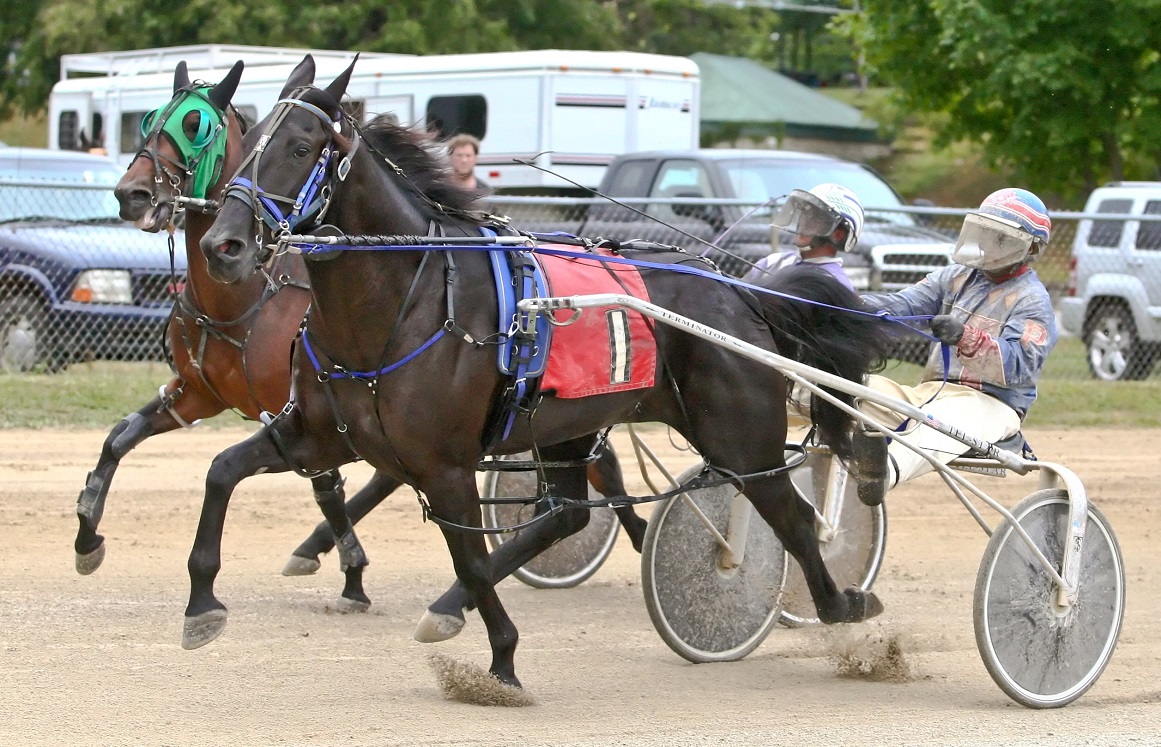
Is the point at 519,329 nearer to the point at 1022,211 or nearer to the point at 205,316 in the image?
the point at 205,316

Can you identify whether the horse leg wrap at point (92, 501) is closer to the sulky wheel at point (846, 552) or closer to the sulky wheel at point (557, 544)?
the sulky wheel at point (557, 544)

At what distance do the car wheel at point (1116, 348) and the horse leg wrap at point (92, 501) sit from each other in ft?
32.3

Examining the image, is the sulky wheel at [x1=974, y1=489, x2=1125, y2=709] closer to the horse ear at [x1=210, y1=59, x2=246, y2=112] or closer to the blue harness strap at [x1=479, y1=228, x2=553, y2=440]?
the blue harness strap at [x1=479, y1=228, x2=553, y2=440]

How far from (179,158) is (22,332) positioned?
5974 millimetres

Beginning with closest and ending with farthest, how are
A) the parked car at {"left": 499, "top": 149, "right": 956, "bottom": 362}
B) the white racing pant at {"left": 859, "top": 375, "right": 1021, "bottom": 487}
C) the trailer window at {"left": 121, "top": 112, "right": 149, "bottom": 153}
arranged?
the white racing pant at {"left": 859, "top": 375, "right": 1021, "bottom": 487}, the parked car at {"left": 499, "top": 149, "right": 956, "bottom": 362}, the trailer window at {"left": 121, "top": 112, "right": 149, "bottom": 153}

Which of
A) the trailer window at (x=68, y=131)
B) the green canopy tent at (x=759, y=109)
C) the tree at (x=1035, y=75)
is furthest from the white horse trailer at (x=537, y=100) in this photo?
the green canopy tent at (x=759, y=109)

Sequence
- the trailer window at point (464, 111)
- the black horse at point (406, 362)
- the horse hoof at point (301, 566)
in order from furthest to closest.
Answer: the trailer window at point (464, 111)
the horse hoof at point (301, 566)
the black horse at point (406, 362)

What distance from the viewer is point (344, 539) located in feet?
19.7

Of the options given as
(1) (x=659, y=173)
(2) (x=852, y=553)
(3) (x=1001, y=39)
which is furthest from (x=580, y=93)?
(2) (x=852, y=553)

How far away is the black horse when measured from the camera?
4387 millimetres

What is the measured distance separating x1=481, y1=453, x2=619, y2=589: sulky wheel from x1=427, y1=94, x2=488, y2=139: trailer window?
1042 centimetres

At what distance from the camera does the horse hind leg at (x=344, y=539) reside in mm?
5789

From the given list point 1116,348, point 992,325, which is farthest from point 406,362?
point 1116,348

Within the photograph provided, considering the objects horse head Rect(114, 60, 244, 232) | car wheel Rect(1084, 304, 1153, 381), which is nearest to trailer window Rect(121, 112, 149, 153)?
car wheel Rect(1084, 304, 1153, 381)
